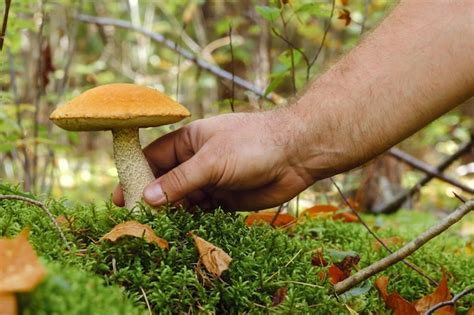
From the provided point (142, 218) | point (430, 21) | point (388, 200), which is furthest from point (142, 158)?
point (388, 200)

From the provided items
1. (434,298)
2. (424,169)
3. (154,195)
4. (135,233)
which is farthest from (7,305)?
(424,169)

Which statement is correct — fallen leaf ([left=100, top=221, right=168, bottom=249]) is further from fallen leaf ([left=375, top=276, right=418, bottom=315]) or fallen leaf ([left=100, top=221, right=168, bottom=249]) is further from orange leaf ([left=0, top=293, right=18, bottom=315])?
fallen leaf ([left=375, top=276, right=418, bottom=315])

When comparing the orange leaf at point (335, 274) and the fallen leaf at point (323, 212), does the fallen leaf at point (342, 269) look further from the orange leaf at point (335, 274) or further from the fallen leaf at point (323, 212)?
the fallen leaf at point (323, 212)

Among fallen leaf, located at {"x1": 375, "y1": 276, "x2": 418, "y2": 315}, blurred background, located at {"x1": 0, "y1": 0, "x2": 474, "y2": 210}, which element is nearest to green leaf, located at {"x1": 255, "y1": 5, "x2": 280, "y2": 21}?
blurred background, located at {"x1": 0, "y1": 0, "x2": 474, "y2": 210}

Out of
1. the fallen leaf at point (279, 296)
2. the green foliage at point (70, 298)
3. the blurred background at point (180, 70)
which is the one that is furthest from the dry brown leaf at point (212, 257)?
the blurred background at point (180, 70)

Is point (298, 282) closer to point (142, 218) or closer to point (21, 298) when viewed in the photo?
point (142, 218)

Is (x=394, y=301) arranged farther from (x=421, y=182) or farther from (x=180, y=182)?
(x=421, y=182)
